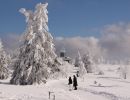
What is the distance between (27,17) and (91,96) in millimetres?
17870

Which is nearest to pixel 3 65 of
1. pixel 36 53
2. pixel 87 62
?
pixel 36 53

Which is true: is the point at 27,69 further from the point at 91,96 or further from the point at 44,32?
the point at 91,96

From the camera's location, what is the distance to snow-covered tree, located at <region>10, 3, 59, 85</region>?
42.2m

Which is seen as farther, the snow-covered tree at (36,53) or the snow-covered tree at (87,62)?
the snow-covered tree at (87,62)

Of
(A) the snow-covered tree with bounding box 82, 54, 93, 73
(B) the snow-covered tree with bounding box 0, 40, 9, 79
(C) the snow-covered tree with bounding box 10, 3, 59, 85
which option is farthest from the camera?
(A) the snow-covered tree with bounding box 82, 54, 93, 73

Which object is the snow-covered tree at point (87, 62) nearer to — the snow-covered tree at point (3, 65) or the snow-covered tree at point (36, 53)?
the snow-covered tree at point (3, 65)

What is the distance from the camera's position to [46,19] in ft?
147

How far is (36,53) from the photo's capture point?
42.2 meters

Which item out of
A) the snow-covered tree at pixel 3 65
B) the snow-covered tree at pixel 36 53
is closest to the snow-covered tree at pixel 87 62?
the snow-covered tree at pixel 3 65

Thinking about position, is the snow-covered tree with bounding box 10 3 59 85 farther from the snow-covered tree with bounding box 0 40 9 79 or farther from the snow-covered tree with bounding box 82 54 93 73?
the snow-covered tree with bounding box 82 54 93 73

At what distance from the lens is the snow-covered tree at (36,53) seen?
42.2 m

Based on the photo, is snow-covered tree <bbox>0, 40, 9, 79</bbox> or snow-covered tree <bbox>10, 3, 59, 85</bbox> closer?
snow-covered tree <bbox>10, 3, 59, 85</bbox>

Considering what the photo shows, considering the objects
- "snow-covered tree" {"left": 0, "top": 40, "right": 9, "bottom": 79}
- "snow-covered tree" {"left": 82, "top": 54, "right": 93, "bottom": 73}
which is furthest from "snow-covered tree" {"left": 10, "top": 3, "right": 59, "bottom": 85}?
"snow-covered tree" {"left": 82, "top": 54, "right": 93, "bottom": 73}

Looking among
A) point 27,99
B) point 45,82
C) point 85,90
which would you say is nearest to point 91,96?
point 85,90
